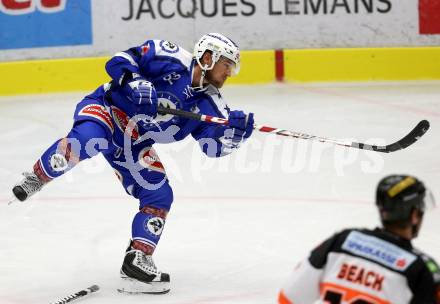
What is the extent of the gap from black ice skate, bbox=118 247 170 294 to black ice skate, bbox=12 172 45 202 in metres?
0.49

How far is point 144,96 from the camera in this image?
4.36 m

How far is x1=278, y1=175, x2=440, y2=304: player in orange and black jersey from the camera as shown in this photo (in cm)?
250

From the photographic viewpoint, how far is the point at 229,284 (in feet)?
15.0

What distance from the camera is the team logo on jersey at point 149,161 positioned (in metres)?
4.51

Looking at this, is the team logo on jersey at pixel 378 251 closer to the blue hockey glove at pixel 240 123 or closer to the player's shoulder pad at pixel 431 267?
the player's shoulder pad at pixel 431 267

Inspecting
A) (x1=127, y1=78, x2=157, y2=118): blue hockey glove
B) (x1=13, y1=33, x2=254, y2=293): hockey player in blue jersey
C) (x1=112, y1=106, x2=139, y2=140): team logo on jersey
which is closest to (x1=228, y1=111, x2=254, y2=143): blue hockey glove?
(x1=13, y1=33, x2=254, y2=293): hockey player in blue jersey

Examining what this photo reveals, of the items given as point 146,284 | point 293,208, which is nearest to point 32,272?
point 146,284

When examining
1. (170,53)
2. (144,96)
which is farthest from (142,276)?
(170,53)

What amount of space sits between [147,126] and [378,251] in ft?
7.10

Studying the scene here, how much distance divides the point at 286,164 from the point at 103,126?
2.41m

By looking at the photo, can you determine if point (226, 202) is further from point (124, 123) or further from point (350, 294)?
point (350, 294)

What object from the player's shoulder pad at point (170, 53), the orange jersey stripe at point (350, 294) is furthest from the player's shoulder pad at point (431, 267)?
the player's shoulder pad at point (170, 53)

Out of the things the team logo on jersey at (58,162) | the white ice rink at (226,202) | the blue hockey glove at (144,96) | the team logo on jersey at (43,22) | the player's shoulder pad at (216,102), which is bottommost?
the white ice rink at (226,202)

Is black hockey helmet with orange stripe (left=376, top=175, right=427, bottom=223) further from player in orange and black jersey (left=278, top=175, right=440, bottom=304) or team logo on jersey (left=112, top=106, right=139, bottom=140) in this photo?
team logo on jersey (left=112, top=106, right=139, bottom=140)
